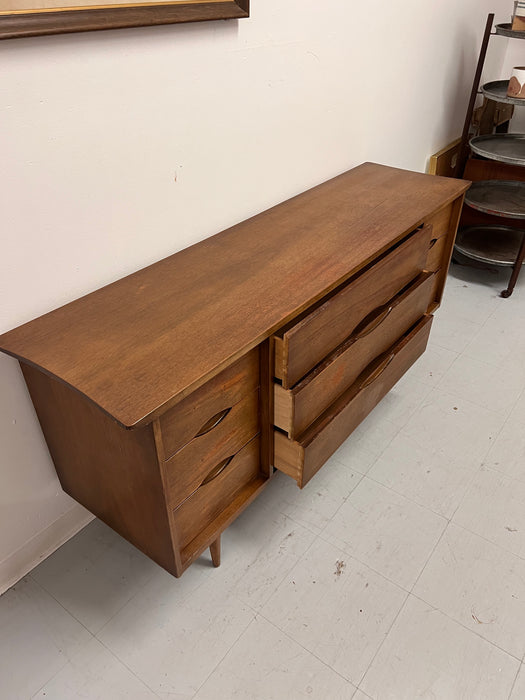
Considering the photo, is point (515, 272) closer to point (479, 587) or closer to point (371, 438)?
point (371, 438)

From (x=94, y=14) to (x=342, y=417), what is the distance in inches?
36.8

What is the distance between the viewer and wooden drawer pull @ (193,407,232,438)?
3.16ft

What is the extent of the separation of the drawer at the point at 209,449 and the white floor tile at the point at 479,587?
562mm

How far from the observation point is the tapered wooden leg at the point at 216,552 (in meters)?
1.21

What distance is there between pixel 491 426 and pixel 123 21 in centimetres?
146

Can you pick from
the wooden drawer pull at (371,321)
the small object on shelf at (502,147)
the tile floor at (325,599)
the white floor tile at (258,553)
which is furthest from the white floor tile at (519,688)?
the small object on shelf at (502,147)

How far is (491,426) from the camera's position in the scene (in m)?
1.64

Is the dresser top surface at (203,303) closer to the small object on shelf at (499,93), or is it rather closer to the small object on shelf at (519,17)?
the small object on shelf at (499,93)

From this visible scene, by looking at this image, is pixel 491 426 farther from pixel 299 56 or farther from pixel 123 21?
pixel 123 21

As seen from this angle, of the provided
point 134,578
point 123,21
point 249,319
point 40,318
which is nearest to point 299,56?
point 123,21

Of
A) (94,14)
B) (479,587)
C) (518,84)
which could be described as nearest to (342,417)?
(479,587)

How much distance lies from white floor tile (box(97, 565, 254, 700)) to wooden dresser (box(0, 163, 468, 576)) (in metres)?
0.20

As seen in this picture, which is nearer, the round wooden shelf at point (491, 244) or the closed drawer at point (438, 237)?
the closed drawer at point (438, 237)

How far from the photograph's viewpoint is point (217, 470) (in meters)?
1.07
